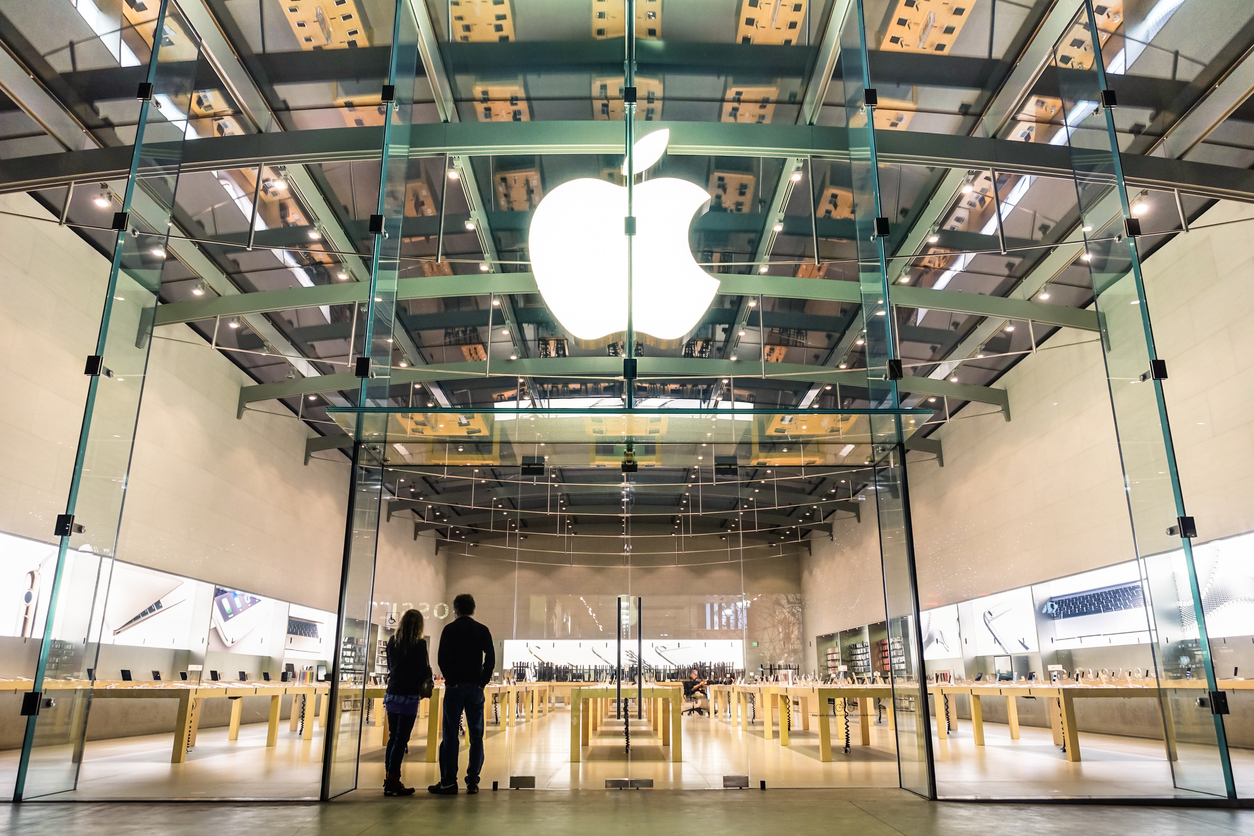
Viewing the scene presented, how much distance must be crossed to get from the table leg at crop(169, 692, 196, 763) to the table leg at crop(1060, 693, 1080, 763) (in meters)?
8.80

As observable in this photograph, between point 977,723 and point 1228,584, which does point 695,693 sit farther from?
point 1228,584

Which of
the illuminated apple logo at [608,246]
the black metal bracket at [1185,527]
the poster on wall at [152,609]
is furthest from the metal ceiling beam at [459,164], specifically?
the black metal bracket at [1185,527]

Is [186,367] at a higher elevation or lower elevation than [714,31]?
lower

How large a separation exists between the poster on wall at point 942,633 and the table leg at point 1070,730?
7.34 metres

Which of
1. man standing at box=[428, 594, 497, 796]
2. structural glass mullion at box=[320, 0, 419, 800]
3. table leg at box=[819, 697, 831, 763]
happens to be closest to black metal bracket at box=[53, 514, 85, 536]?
structural glass mullion at box=[320, 0, 419, 800]

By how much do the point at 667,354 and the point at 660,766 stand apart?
21.2 feet

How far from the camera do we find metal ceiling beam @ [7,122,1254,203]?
793 cm

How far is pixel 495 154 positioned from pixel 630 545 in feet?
17.2

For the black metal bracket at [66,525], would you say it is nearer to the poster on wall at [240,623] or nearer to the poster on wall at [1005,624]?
the poster on wall at [240,623]

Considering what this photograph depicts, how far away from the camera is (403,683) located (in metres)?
5.67

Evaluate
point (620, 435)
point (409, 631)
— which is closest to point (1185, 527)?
point (620, 435)

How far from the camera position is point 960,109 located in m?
8.00

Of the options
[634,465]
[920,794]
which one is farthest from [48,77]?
[920,794]

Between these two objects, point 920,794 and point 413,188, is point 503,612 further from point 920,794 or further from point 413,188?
point 920,794
